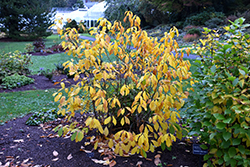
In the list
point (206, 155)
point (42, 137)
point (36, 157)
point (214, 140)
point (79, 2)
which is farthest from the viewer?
point (79, 2)

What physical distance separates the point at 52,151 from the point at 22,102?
2.60 m

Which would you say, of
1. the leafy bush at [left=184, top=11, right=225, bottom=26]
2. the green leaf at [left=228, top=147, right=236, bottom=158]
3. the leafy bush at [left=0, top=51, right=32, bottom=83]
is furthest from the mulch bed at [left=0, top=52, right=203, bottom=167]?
the leafy bush at [left=184, top=11, right=225, bottom=26]

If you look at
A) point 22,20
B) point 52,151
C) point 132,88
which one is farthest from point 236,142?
point 22,20

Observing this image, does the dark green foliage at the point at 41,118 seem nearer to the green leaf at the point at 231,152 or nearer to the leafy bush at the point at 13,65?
the green leaf at the point at 231,152

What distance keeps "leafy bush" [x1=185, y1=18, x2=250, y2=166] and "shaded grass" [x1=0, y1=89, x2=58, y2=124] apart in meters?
3.32

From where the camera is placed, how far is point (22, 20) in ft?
63.8

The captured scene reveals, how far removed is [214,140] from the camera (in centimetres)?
204

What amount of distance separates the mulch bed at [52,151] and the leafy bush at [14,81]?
9.73ft

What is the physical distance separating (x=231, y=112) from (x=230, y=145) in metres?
0.49

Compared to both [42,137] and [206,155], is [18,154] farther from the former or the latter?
[206,155]

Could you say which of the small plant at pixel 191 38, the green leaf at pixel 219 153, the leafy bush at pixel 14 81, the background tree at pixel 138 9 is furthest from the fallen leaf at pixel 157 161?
the background tree at pixel 138 9

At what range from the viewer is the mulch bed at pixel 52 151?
7.93ft

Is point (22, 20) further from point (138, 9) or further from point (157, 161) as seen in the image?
point (157, 161)

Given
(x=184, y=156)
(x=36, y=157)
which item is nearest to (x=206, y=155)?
(x=184, y=156)
